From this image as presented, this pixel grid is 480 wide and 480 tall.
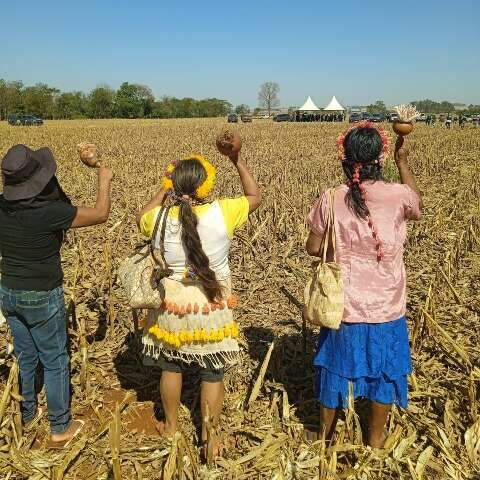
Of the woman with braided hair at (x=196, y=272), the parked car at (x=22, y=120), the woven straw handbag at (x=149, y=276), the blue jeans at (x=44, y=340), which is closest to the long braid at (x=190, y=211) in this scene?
the woman with braided hair at (x=196, y=272)

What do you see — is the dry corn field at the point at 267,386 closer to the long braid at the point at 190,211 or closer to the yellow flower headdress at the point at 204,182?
the long braid at the point at 190,211

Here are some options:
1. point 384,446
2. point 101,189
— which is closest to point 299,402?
point 384,446

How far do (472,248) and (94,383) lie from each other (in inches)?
220

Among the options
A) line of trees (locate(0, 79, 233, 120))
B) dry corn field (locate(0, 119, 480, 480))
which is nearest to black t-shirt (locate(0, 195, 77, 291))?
dry corn field (locate(0, 119, 480, 480))

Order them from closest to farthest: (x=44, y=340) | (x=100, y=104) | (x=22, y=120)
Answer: (x=44, y=340)
(x=22, y=120)
(x=100, y=104)

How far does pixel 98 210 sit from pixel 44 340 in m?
0.91

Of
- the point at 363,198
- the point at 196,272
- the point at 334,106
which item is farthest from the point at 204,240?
the point at 334,106

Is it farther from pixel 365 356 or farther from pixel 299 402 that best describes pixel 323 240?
pixel 299 402

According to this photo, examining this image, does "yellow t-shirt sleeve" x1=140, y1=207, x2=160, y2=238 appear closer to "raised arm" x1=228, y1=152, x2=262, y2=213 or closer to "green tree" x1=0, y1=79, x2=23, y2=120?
"raised arm" x1=228, y1=152, x2=262, y2=213

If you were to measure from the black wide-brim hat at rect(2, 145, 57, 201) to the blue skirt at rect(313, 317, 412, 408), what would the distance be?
1850 millimetres

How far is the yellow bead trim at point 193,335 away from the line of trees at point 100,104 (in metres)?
79.9

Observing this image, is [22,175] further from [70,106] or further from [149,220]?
[70,106]

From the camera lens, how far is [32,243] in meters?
2.77

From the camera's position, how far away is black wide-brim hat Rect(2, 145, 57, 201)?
2.61 metres
